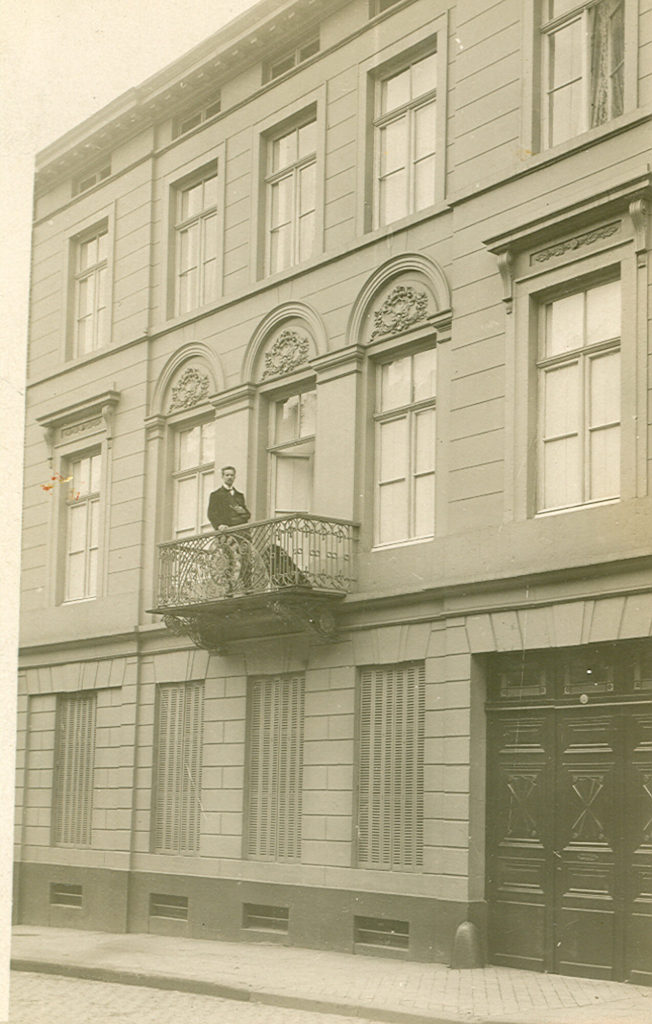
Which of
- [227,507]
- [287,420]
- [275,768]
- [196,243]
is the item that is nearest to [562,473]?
[227,507]

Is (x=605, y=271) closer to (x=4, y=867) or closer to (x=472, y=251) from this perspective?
(x=472, y=251)

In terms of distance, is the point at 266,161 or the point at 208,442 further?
the point at 208,442

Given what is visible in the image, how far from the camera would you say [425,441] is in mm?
17656

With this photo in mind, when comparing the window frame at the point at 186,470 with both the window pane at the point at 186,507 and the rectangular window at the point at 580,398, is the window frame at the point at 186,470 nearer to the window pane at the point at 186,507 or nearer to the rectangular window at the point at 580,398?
the window pane at the point at 186,507

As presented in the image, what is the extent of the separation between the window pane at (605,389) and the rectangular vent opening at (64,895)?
1037cm

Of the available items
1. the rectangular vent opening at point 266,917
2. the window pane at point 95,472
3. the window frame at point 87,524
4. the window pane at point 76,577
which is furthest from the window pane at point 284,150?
the rectangular vent opening at point 266,917

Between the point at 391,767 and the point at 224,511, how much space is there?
4.02 metres

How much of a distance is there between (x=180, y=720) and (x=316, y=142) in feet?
26.8

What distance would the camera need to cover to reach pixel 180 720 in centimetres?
1991

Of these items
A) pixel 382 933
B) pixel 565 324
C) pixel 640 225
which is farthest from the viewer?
pixel 382 933

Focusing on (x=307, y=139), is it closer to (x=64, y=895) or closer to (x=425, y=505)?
(x=425, y=505)

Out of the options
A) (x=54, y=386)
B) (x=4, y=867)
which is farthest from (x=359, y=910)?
(x=54, y=386)

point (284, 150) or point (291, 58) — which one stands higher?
point (291, 58)

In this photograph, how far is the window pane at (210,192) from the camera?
67.4 ft
